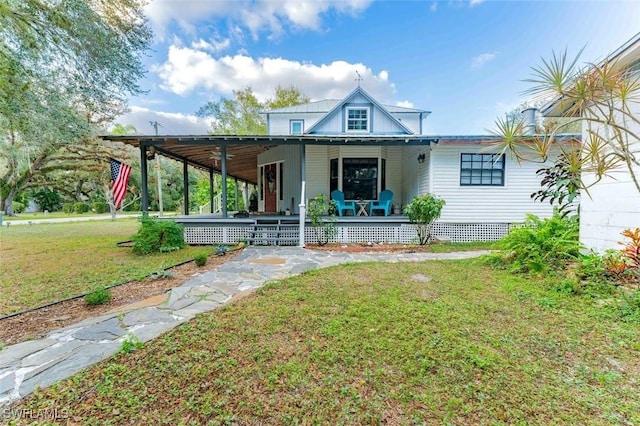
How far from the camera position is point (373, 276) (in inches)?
193

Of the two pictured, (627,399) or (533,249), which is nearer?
(627,399)

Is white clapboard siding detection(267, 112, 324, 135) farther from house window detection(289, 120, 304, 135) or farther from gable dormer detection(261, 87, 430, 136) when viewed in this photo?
gable dormer detection(261, 87, 430, 136)

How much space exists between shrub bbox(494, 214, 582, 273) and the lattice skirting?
118 inches

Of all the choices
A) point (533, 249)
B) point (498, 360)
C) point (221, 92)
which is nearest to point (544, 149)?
point (533, 249)

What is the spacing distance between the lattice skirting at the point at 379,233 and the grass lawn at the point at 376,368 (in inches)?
196

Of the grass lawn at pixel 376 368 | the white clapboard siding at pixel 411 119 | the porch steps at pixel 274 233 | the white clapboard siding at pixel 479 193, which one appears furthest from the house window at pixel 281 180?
the grass lawn at pixel 376 368

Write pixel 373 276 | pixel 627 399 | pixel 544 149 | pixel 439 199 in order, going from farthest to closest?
pixel 439 199
pixel 373 276
pixel 544 149
pixel 627 399

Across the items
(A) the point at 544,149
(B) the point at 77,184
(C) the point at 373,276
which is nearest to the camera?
(A) the point at 544,149

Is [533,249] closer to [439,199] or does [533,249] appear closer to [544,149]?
[544,149]

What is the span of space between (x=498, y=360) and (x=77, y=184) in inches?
1558

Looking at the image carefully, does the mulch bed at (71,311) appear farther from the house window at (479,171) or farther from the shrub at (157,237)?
the house window at (479,171)

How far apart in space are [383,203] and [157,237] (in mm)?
7044

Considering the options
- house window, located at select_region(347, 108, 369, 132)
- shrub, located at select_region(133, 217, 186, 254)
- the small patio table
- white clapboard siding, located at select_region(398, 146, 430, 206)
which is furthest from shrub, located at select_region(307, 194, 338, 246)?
house window, located at select_region(347, 108, 369, 132)

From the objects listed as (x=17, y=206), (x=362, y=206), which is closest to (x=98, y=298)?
(x=362, y=206)
